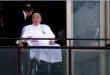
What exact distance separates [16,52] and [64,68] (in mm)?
1032

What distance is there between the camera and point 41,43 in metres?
13.4

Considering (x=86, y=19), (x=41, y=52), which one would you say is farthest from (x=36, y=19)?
(x=86, y=19)

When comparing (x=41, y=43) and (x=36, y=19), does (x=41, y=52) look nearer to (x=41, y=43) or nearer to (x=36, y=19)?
(x=41, y=43)

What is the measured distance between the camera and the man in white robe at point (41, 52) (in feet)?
43.9

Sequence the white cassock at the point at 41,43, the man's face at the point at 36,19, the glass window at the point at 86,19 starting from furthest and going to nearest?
the glass window at the point at 86,19 < the man's face at the point at 36,19 < the white cassock at the point at 41,43

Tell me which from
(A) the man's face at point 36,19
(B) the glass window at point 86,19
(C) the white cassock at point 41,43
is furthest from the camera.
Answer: (B) the glass window at point 86,19

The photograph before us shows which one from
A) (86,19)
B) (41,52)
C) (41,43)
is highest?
(86,19)

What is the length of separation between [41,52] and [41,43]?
0.19 meters

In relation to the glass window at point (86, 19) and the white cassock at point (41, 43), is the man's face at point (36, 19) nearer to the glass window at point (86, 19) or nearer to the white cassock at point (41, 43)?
the white cassock at point (41, 43)

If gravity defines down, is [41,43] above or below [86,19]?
below

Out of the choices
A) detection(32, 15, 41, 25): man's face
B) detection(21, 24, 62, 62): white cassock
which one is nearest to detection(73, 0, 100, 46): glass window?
detection(21, 24, 62, 62): white cassock

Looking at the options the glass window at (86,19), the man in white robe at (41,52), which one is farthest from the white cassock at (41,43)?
the glass window at (86,19)

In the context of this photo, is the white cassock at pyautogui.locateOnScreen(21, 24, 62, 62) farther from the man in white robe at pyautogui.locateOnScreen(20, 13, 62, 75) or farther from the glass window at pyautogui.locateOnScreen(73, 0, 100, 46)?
the glass window at pyautogui.locateOnScreen(73, 0, 100, 46)

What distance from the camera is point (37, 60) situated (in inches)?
527
